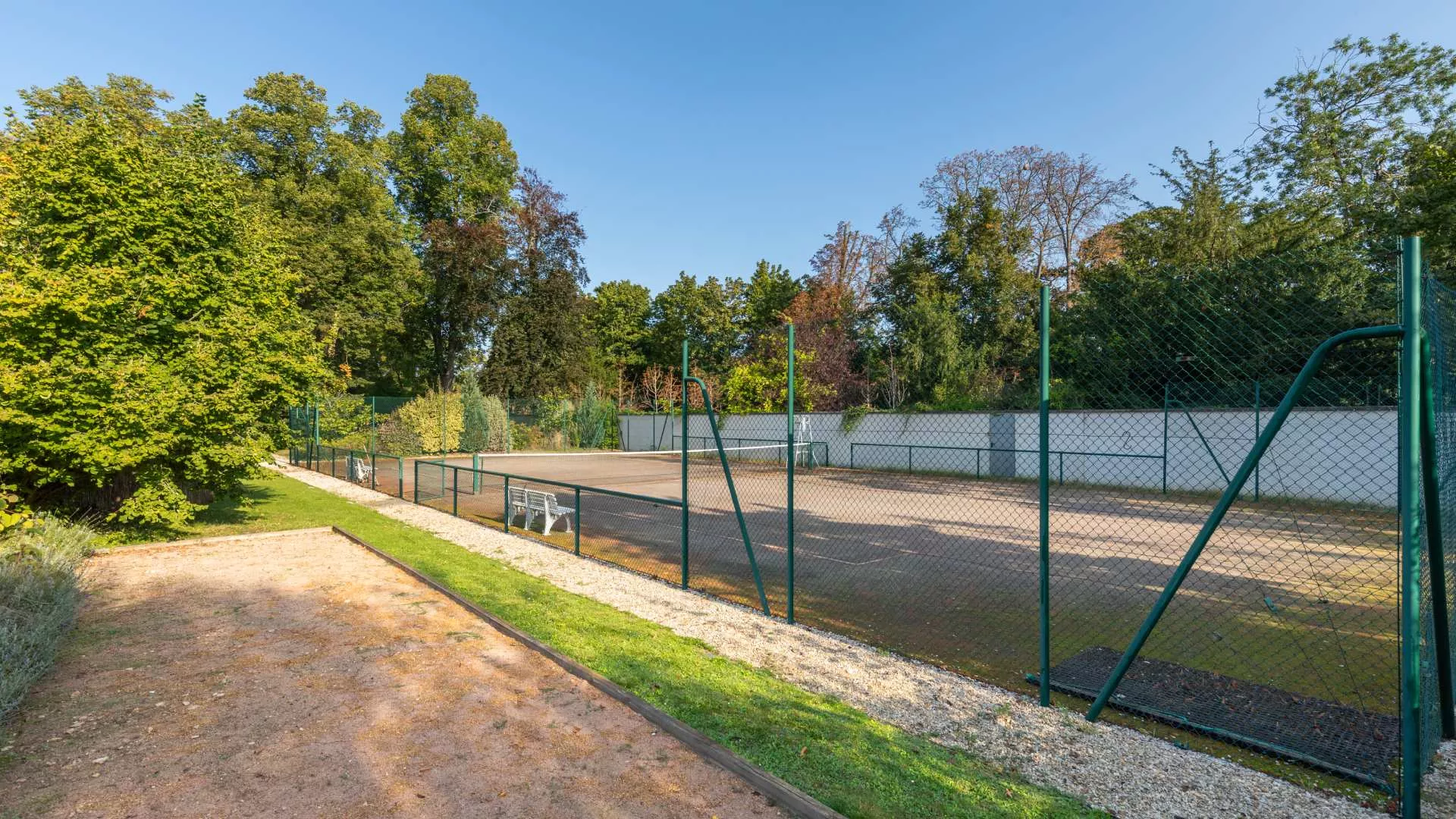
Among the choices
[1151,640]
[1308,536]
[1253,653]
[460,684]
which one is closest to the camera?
[460,684]

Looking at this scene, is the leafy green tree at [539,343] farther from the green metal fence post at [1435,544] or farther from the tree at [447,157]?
the green metal fence post at [1435,544]

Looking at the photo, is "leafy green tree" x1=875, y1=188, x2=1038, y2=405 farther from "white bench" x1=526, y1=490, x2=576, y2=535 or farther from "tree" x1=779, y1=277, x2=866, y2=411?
"white bench" x1=526, y1=490, x2=576, y2=535

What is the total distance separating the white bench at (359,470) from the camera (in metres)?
16.1

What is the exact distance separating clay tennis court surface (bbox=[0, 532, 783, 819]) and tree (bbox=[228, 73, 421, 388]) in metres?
28.8

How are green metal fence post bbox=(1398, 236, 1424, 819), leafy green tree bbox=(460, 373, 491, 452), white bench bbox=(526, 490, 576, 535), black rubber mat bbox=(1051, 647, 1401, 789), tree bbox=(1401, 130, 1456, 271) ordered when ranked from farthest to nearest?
1. leafy green tree bbox=(460, 373, 491, 452)
2. tree bbox=(1401, 130, 1456, 271)
3. white bench bbox=(526, 490, 576, 535)
4. black rubber mat bbox=(1051, 647, 1401, 789)
5. green metal fence post bbox=(1398, 236, 1424, 819)

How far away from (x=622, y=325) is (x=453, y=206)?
48.4ft

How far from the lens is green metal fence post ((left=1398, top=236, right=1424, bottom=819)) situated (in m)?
2.48

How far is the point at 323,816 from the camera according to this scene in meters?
2.82

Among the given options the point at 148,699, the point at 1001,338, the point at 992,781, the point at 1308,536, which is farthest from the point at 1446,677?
the point at 1001,338

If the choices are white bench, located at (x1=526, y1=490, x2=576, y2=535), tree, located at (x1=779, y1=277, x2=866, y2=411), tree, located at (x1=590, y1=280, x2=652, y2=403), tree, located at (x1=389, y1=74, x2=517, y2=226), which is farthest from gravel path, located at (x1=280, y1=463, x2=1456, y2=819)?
tree, located at (x1=590, y1=280, x2=652, y2=403)

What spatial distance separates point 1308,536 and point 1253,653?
26.2 feet

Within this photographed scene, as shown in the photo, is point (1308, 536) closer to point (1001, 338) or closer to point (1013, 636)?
point (1013, 636)

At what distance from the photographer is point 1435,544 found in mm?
3010

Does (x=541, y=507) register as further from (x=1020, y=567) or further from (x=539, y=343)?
(x=539, y=343)
